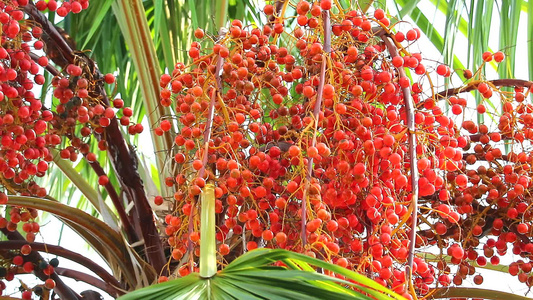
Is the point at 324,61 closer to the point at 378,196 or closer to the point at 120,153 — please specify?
the point at 378,196

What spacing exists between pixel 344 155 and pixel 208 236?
0.62 ft

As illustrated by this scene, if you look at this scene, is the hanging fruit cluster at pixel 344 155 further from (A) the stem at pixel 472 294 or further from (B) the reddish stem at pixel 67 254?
(B) the reddish stem at pixel 67 254

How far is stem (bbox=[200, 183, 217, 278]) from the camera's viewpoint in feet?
2.12

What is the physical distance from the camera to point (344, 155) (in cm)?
77

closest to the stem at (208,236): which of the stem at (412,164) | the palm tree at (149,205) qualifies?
the palm tree at (149,205)

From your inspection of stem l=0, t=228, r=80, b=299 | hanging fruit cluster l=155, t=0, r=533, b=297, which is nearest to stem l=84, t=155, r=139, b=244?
stem l=0, t=228, r=80, b=299

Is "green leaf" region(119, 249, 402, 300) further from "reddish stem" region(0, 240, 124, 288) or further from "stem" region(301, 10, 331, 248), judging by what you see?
"reddish stem" region(0, 240, 124, 288)

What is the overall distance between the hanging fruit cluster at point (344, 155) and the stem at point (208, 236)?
2 cm

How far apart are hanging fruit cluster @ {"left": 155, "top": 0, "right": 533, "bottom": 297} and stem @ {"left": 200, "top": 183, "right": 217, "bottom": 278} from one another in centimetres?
2

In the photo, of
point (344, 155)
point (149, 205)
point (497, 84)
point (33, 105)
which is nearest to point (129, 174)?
point (149, 205)

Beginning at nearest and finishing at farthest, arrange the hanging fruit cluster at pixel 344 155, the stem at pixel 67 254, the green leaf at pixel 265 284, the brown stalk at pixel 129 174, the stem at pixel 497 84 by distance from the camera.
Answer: the green leaf at pixel 265 284 < the hanging fruit cluster at pixel 344 155 < the stem at pixel 497 84 < the brown stalk at pixel 129 174 < the stem at pixel 67 254

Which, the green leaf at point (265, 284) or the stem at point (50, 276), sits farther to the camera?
the stem at point (50, 276)

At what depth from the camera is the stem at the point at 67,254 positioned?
4.04 ft

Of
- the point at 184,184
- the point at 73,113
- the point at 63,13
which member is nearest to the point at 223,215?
the point at 184,184
